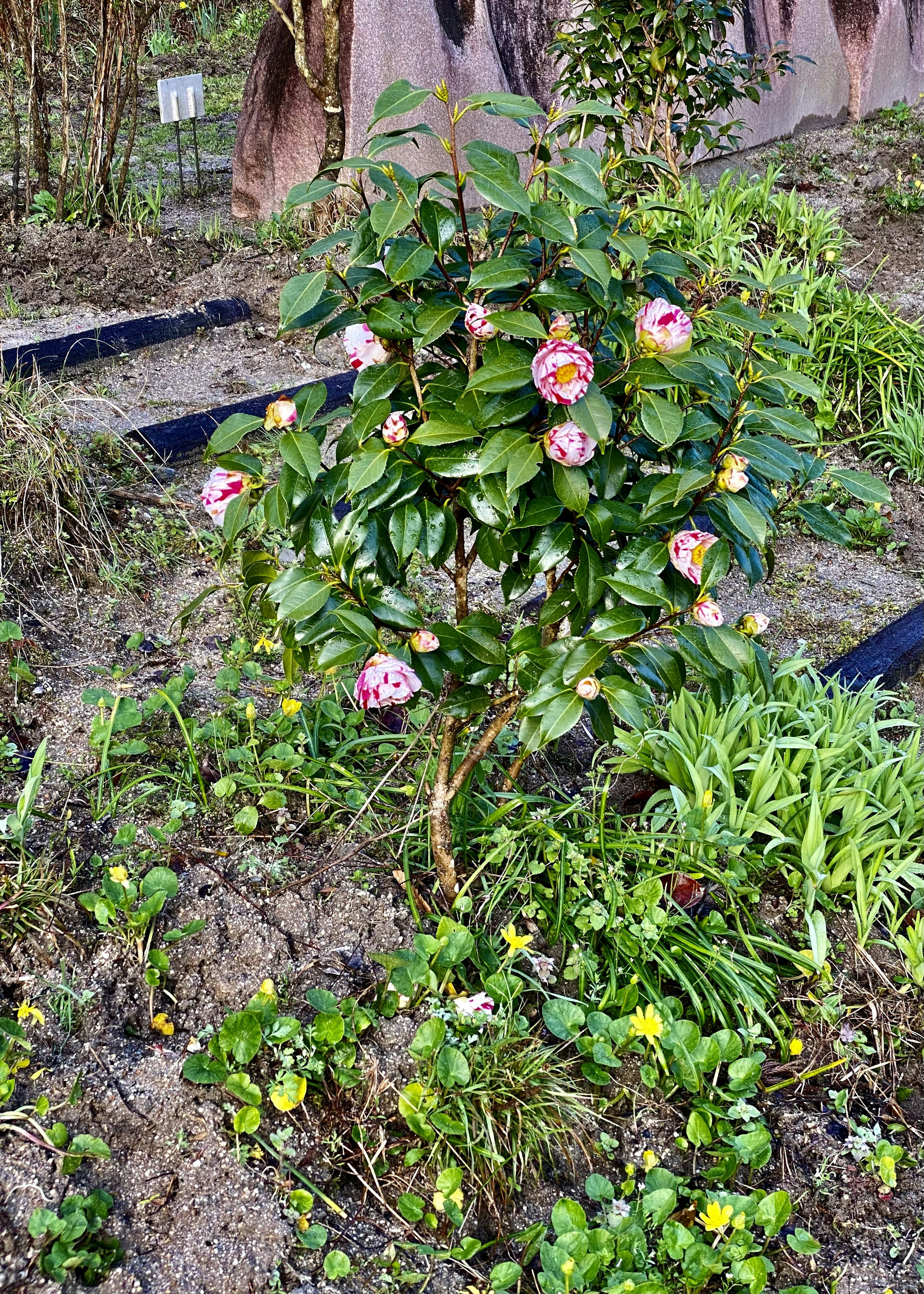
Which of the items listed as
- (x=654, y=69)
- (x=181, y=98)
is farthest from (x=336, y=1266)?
(x=181, y=98)

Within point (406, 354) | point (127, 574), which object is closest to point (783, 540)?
point (127, 574)

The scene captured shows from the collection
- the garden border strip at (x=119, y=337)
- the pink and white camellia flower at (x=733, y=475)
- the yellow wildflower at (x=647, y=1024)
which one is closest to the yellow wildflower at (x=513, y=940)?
the yellow wildflower at (x=647, y=1024)

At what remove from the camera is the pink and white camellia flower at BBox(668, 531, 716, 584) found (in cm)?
152

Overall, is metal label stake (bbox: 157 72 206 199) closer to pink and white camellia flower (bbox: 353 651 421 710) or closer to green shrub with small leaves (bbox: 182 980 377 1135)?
pink and white camellia flower (bbox: 353 651 421 710)

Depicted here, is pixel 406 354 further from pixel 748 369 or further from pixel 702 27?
pixel 702 27

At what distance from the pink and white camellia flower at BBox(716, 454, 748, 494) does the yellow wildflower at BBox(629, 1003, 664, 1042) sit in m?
0.89

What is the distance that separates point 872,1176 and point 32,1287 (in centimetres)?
132

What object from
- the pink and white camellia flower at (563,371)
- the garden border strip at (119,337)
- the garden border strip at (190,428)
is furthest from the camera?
the garden border strip at (119,337)

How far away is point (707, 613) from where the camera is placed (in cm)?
151

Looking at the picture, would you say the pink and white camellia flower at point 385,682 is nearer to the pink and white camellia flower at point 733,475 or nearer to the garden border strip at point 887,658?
the pink and white camellia flower at point 733,475

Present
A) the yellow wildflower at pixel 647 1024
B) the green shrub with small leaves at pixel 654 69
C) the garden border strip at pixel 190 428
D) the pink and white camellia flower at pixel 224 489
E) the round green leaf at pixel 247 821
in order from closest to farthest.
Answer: the pink and white camellia flower at pixel 224 489 → the yellow wildflower at pixel 647 1024 → the round green leaf at pixel 247 821 → the garden border strip at pixel 190 428 → the green shrub with small leaves at pixel 654 69

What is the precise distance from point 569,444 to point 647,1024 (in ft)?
3.28

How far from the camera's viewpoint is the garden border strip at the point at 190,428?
135 inches

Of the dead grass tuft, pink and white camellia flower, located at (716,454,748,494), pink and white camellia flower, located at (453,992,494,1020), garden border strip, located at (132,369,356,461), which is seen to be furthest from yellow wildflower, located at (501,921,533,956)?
garden border strip, located at (132,369,356,461)
